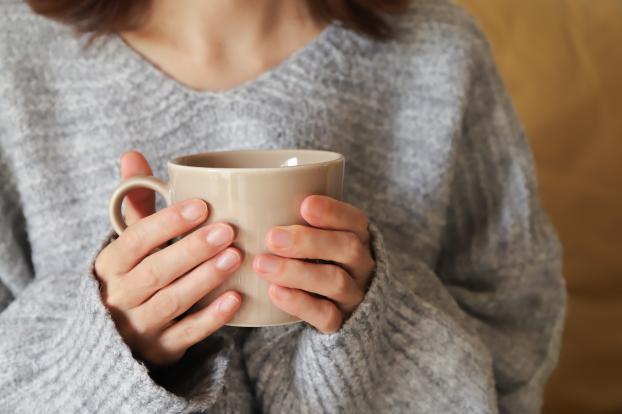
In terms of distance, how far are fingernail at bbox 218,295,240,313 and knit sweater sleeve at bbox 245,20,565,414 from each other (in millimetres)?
163

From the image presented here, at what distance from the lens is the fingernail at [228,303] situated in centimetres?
45

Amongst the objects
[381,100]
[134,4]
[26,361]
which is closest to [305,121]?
[381,100]

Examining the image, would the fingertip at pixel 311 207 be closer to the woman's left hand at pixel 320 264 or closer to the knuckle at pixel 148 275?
the woman's left hand at pixel 320 264

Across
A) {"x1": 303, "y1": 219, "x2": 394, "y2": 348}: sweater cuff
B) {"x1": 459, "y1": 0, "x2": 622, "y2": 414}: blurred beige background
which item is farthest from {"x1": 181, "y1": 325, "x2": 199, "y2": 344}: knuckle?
{"x1": 459, "y1": 0, "x2": 622, "y2": 414}: blurred beige background

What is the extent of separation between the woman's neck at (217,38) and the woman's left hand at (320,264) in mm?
291

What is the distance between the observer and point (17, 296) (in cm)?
72

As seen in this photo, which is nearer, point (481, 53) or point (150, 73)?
point (150, 73)

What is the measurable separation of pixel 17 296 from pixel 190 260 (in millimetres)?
382

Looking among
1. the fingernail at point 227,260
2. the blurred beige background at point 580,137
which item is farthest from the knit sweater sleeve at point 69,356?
the blurred beige background at point 580,137

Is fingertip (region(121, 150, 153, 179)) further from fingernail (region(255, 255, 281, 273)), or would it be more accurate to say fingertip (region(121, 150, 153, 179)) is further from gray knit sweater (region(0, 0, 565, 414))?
fingernail (region(255, 255, 281, 273))

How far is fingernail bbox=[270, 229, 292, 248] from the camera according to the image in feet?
Result: 1.40

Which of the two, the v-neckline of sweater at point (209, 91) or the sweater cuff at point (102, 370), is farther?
the v-neckline of sweater at point (209, 91)

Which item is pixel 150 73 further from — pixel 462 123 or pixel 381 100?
pixel 462 123

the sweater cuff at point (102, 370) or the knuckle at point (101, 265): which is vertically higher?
the knuckle at point (101, 265)
